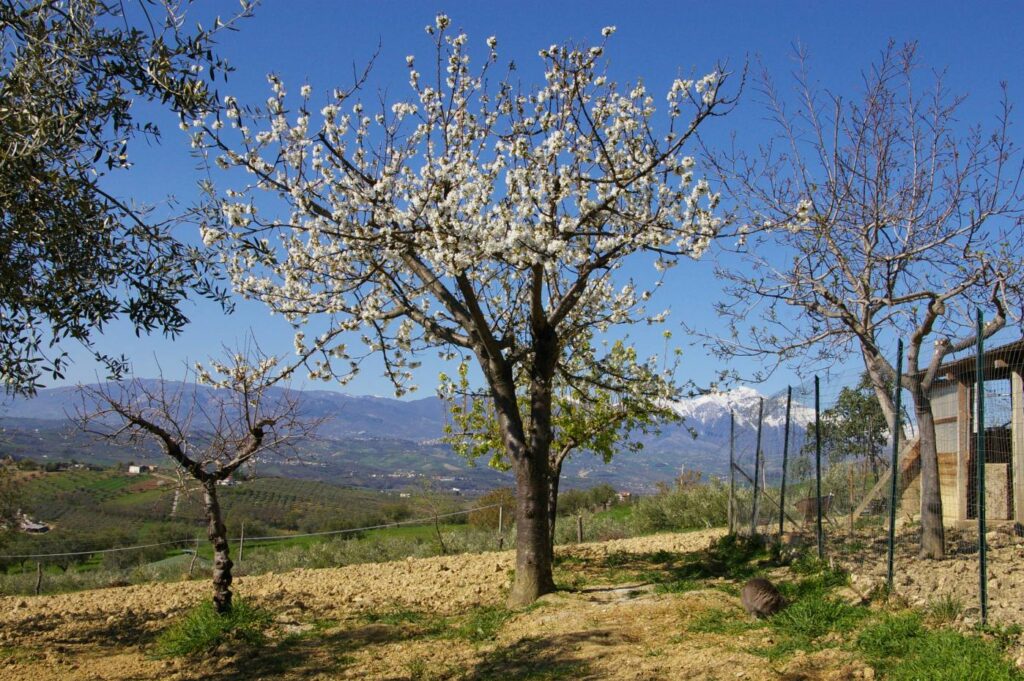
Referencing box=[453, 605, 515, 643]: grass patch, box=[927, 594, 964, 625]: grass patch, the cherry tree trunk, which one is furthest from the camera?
the cherry tree trunk

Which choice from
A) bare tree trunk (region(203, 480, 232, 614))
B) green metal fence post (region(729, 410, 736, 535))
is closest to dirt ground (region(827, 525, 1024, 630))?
green metal fence post (region(729, 410, 736, 535))

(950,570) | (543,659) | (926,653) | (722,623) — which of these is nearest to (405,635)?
(543,659)

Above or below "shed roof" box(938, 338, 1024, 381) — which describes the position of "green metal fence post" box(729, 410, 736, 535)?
below

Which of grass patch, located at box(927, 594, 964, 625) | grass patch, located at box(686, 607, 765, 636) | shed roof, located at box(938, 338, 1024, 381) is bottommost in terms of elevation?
grass patch, located at box(686, 607, 765, 636)

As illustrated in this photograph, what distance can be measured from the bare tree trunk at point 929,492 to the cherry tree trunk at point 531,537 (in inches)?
199

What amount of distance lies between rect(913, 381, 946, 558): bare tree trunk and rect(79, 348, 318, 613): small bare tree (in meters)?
8.28

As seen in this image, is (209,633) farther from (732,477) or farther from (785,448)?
(732,477)

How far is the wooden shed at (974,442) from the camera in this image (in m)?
11.3

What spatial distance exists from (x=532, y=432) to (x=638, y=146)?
4301 mm

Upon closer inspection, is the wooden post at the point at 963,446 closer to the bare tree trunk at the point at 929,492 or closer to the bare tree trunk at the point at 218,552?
the bare tree trunk at the point at 929,492

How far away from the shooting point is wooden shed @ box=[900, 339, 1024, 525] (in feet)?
37.2

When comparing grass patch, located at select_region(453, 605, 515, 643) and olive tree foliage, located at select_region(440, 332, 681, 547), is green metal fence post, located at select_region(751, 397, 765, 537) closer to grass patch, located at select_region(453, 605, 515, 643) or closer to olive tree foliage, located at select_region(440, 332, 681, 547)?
olive tree foliage, located at select_region(440, 332, 681, 547)

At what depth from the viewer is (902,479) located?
47.3ft

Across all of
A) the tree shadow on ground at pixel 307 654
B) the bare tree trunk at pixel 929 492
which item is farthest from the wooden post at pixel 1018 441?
the tree shadow on ground at pixel 307 654
